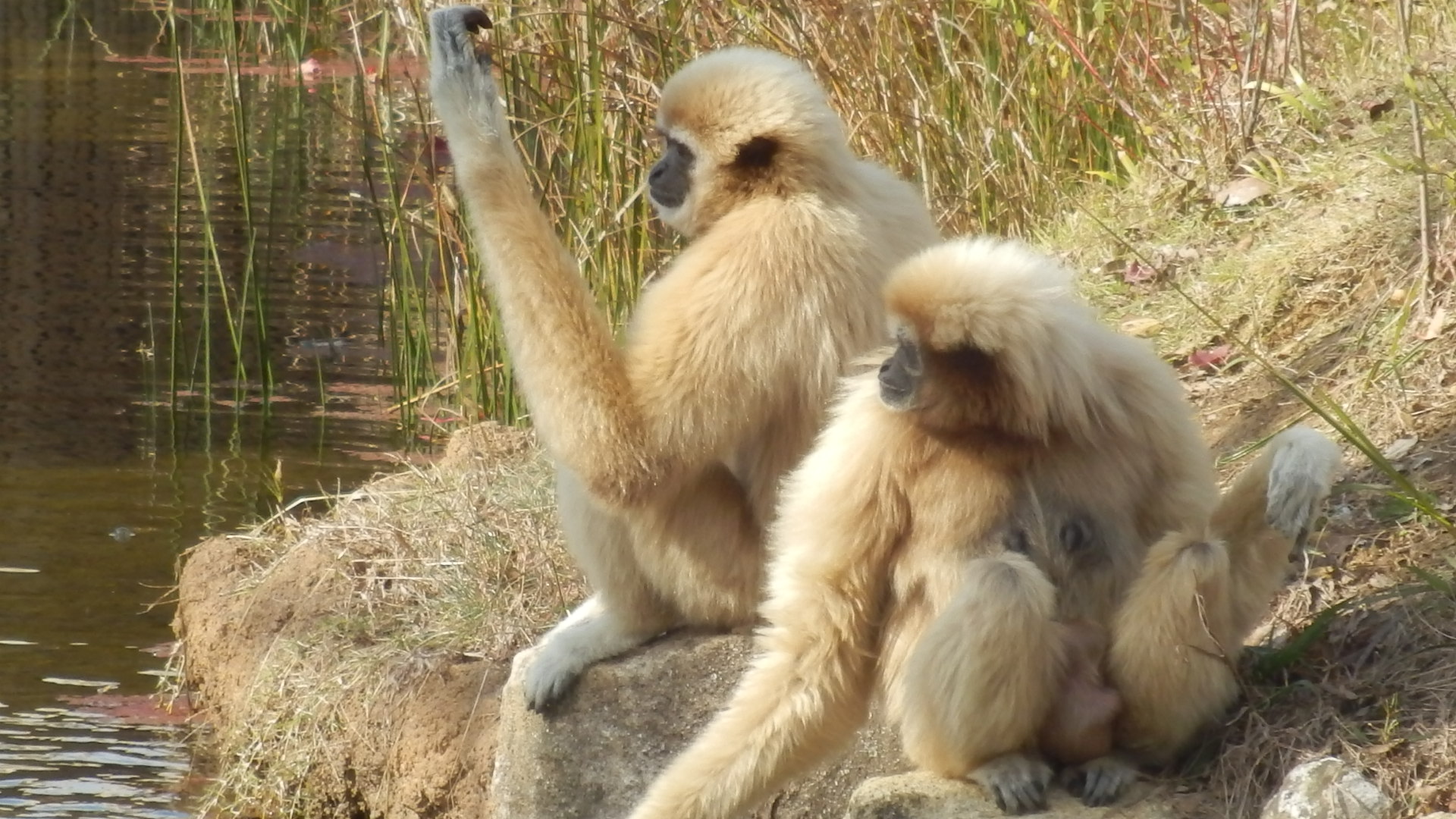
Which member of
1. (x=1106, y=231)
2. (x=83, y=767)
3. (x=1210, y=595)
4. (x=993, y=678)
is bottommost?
(x=83, y=767)

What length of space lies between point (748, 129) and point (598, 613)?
4.59 ft

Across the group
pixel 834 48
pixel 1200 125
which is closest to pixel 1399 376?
pixel 1200 125

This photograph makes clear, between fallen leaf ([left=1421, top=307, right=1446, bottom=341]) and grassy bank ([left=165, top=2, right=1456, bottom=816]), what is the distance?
0.05ft

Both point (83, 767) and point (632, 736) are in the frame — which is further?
point (83, 767)

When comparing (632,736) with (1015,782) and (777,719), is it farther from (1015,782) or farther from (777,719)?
(1015,782)

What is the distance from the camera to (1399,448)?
494 centimetres

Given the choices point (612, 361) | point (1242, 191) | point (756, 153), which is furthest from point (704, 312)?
point (1242, 191)

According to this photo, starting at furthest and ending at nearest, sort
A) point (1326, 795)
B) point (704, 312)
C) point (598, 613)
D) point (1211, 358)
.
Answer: point (1211, 358) < point (598, 613) < point (704, 312) < point (1326, 795)

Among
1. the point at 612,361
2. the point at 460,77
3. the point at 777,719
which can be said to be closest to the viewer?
the point at 777,719

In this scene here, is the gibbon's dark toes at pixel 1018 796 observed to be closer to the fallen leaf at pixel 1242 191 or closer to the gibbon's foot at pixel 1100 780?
the gibbon's foot at pixel 1100 780

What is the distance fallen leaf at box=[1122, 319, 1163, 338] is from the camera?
21.3ft

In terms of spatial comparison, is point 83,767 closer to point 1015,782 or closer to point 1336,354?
point 1015,782

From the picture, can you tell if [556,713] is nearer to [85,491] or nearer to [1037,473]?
[1037,473]

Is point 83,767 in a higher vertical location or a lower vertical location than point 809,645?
lower
